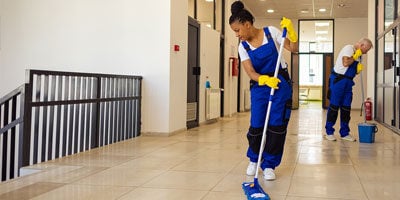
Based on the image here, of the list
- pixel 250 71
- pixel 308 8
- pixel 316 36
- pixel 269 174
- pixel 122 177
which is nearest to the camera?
pixel 250 71

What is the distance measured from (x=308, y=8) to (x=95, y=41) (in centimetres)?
845

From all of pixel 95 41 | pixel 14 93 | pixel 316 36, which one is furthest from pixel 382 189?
pixel 316 36

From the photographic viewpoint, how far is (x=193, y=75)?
25.8ft

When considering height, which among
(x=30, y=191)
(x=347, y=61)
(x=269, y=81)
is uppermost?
(x=347, y=61)

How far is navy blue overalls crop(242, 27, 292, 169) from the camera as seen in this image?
3.29 m

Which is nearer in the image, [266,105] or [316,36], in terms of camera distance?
[266,105]

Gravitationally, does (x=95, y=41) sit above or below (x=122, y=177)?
above

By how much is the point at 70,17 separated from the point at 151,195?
4656mm

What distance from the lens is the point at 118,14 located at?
6.55 metres

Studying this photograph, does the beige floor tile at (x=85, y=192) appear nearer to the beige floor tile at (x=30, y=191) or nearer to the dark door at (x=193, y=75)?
the beige floor tile at (x=30, y=191)

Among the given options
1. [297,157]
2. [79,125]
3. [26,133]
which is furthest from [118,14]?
[297,157]

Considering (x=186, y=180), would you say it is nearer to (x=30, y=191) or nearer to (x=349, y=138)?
(x=30, y=191)

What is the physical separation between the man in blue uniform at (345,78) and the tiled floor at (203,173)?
46cm

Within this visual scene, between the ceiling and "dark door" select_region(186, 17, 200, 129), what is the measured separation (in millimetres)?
4814
